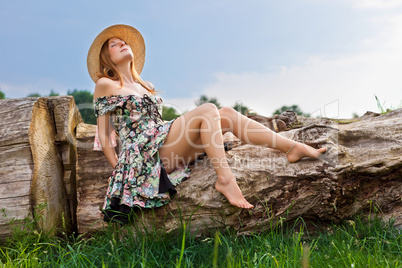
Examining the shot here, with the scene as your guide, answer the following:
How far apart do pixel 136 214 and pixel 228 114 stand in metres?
1.29

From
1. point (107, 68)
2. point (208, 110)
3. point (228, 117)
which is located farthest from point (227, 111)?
point (107, 68)

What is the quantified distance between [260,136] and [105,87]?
5.42 feet

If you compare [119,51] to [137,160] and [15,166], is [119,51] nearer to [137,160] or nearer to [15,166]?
[137,160]

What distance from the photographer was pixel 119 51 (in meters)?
3.76

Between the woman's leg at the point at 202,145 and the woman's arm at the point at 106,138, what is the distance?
501mm

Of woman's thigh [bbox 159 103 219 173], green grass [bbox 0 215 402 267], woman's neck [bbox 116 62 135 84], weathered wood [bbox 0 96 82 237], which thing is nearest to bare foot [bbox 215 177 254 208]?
green grass [bbox 0 215 402 267]

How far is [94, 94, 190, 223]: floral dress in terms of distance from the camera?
3.09 m

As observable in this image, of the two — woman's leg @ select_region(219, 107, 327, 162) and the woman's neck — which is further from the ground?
the woman's neck

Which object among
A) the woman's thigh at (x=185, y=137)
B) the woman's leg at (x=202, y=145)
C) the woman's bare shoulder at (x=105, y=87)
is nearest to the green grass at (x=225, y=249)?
the woman's leg at (x=202, y=145)

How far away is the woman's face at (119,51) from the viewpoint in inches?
147

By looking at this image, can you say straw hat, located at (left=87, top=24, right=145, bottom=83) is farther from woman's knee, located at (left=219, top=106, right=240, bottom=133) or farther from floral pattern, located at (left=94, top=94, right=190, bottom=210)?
woman's knee, located at (left=219, top=106, right=240, bottom=133)

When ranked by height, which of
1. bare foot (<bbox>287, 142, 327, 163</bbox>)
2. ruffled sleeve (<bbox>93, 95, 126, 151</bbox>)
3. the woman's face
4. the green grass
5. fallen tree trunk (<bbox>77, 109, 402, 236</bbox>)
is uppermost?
the woman's face

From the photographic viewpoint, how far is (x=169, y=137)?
11.0 feet

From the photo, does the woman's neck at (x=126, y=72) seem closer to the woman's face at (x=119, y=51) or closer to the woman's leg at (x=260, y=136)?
the woman's face at (x=119, y=51)
